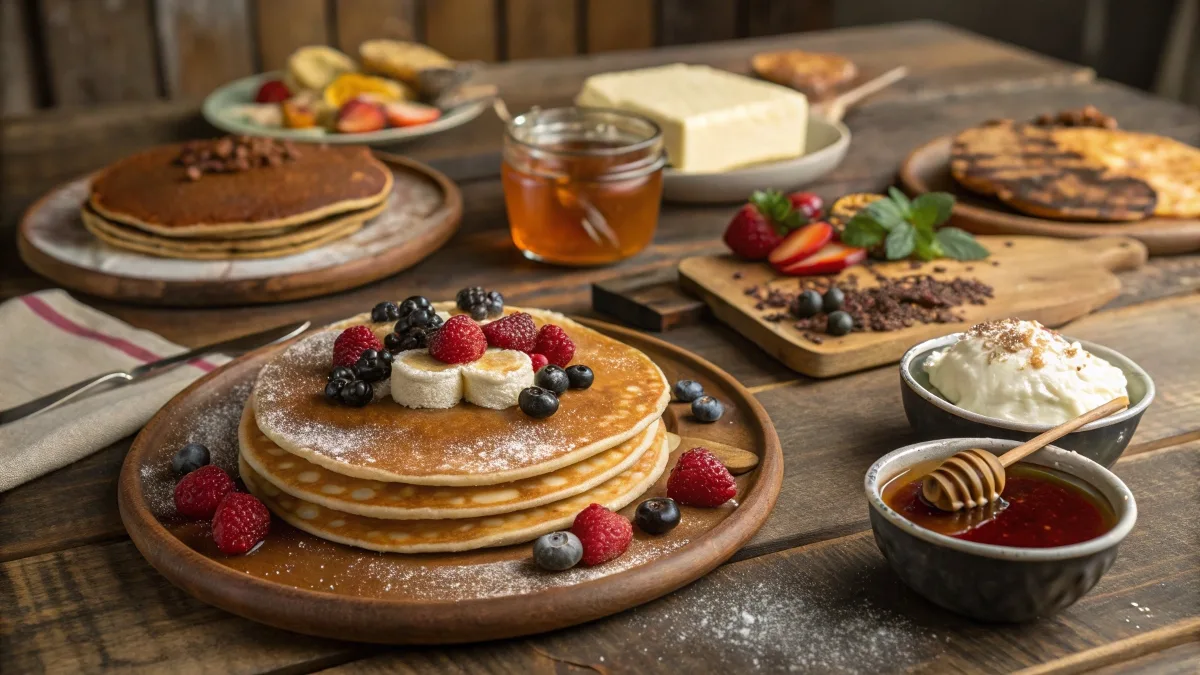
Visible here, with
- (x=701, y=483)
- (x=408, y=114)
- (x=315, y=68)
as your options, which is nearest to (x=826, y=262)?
(x=701, y=483)

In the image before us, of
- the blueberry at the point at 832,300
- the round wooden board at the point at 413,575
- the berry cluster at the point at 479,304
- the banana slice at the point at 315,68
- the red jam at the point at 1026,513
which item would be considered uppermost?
the banana slice at the point at 315,68

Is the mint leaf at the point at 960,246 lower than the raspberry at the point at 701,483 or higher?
higher

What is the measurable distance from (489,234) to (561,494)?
1.19 meters

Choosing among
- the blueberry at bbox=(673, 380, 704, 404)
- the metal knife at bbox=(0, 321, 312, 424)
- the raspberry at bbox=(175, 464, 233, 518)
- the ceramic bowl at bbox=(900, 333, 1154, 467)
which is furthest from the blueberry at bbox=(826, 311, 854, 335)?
the raspberry at bbox=(175, 464, 233, 518)

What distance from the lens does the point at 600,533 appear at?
1235mm

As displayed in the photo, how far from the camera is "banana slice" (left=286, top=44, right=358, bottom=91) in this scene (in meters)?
2.93

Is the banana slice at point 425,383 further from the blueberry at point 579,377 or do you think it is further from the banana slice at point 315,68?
the banana slice at point 315,68

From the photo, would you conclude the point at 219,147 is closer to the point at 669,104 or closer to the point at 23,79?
the point at 669,104

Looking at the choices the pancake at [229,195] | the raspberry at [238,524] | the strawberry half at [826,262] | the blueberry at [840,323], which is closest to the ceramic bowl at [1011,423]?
the blueberry at [840,323]

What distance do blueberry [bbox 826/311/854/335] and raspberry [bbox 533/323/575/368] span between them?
1.66ft

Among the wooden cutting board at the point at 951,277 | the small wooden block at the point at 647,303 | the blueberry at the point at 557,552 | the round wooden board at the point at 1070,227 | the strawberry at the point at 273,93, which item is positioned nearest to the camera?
the blueberry at the point at 557,552

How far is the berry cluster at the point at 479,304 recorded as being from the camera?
1.63m

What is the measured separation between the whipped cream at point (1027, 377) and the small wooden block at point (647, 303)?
565mm

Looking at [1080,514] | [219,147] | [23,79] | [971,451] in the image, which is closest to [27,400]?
[219,147]
